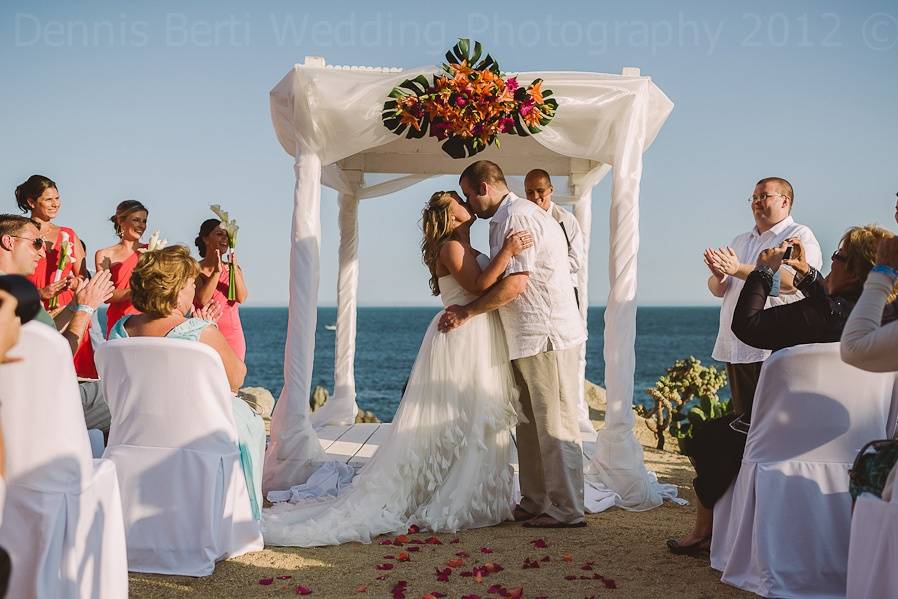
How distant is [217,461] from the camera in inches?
143

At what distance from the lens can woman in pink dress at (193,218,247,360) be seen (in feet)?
17.7

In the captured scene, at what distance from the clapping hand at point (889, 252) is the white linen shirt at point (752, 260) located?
7.06ft

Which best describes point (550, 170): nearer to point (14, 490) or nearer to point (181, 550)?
point (181, 550)

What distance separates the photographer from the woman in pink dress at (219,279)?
17.7 feet

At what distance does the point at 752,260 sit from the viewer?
504 cm

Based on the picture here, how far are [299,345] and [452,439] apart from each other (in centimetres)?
131

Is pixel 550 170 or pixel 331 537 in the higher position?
pixel 550 170

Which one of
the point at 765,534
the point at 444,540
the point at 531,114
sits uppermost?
the point at 531,114

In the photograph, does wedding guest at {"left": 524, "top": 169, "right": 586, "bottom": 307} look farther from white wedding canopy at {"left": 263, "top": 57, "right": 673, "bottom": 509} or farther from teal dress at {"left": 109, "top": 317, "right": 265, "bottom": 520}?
teal dress at {"left": 109, "top": 317, "right": 265, "bottom": 520}

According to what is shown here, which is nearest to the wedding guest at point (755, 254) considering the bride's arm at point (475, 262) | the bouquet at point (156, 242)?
the bride's arm at point (475, 262)

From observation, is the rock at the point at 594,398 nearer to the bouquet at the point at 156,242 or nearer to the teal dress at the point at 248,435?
the bouquet at the point at 156,242

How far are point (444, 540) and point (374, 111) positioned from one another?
253 cm

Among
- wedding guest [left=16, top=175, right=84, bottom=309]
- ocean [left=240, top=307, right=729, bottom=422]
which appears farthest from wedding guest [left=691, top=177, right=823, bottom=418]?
ocean [left=240, top=307, right=729, bottom=422]

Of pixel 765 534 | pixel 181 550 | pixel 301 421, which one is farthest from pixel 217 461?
pixel 765 534
